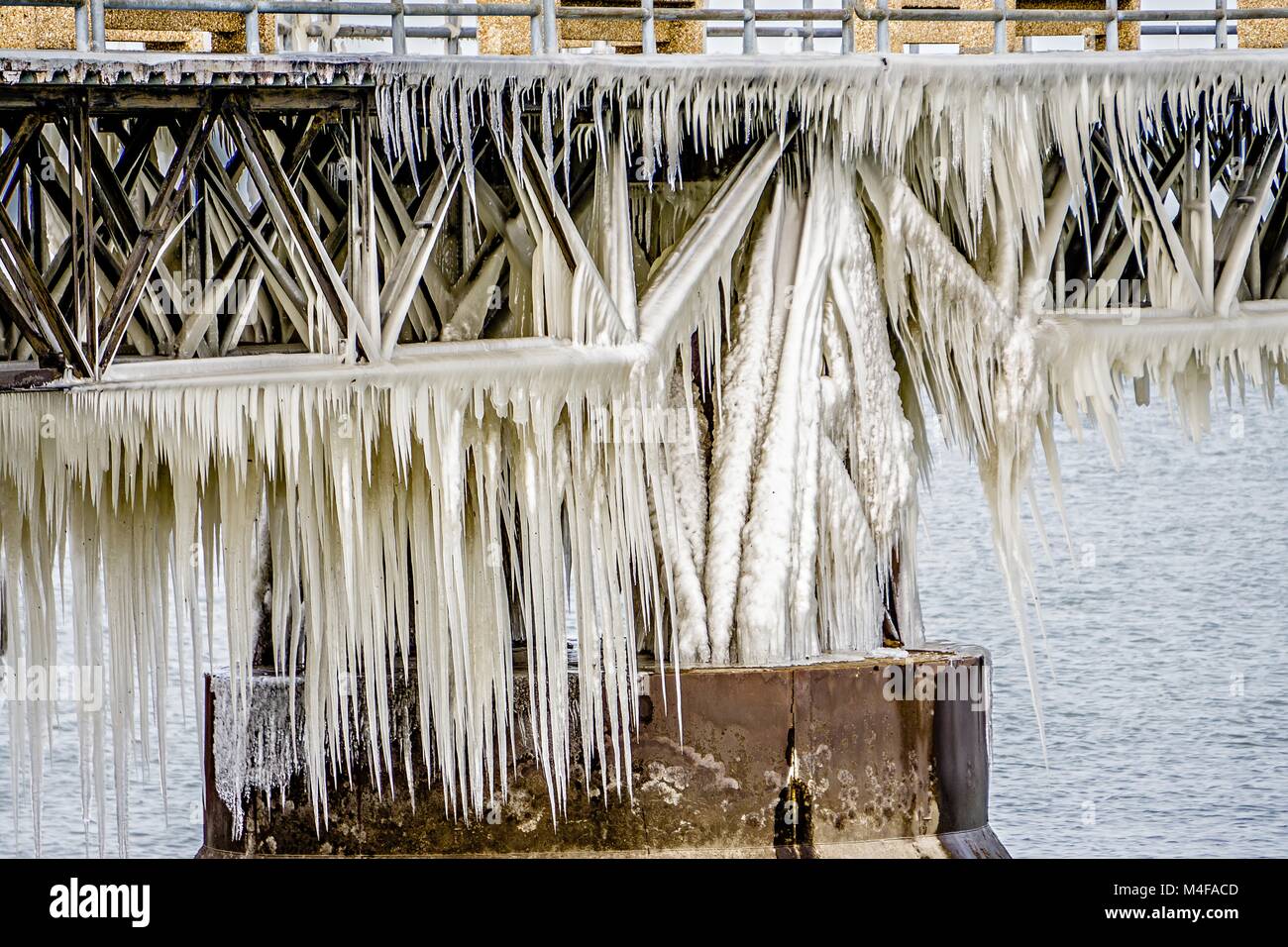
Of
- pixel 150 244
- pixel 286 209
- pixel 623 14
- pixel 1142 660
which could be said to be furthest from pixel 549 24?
pixel 1142 660

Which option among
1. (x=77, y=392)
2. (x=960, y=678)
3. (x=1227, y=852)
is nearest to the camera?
(x=77, y=392)

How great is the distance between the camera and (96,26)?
39.7 ft

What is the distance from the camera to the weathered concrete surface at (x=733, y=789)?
1344cm

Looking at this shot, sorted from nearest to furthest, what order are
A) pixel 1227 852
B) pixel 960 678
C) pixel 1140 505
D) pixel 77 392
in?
pixel 77 392 → pixel 960 678 → pixel 1227 852 → pixel 1140 505

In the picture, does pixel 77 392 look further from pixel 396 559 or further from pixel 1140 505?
pixel 1140 505

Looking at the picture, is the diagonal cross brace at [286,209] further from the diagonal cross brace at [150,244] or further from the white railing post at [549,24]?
the white railing post at [549,24]

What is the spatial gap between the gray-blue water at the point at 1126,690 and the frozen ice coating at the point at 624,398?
144 cm

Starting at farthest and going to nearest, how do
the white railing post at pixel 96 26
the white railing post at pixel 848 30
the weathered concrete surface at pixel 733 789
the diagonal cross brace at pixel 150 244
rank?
the white railing post at pixel 848 30, the weathered concrete surface at pixel 733 789, the white railing post at pixel 96 26, the diagonal cross brace at pixel 150 244

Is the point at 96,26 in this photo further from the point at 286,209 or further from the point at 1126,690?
the point at 1126,690

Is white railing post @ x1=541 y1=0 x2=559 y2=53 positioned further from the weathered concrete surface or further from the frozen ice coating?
the weathered concrete surface

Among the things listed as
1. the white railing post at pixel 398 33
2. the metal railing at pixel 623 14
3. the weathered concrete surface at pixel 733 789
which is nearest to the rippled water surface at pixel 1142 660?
the weathered concrete surface at pixel 733 789

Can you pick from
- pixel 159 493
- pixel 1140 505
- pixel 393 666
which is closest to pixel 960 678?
pixel 393 666

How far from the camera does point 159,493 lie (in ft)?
42.5

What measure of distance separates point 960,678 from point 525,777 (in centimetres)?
316
